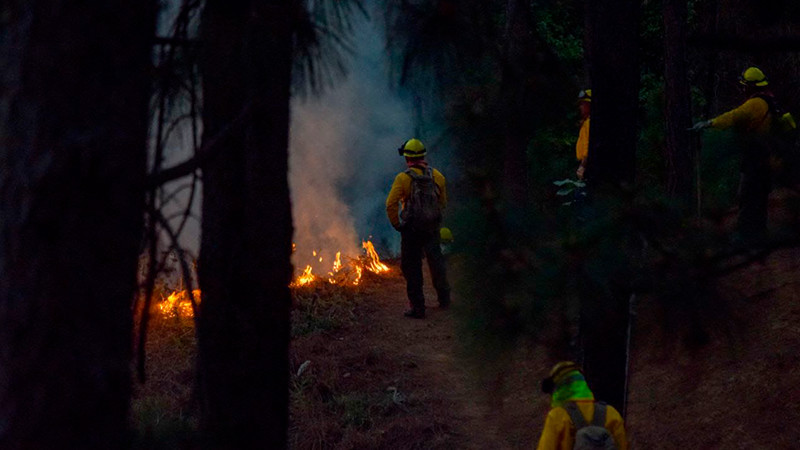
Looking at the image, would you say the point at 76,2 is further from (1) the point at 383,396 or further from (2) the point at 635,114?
(1) the point at 383,396

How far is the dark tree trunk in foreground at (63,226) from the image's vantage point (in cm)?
229

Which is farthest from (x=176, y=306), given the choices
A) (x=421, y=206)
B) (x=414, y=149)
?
(x=414, y=149)

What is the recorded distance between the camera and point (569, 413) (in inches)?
187

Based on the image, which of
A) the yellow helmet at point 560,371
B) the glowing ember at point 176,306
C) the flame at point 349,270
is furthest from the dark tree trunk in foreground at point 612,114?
the flame at point 349,270

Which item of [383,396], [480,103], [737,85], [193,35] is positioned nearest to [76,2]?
[193,35]

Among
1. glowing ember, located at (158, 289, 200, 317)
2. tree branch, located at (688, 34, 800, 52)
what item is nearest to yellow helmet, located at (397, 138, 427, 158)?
glowing ember, located at (158, 289, 200, 317)

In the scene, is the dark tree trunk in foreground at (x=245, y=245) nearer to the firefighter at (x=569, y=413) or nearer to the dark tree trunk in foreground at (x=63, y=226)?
the firefighter at (x=569, y=413)

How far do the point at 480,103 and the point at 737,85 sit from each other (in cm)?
1093

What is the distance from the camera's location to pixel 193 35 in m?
4.17

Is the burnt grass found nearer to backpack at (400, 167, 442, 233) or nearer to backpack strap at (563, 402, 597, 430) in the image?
backpack at (400, 167, 442, 233)

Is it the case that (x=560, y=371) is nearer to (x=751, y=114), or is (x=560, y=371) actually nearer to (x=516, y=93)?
(x=516, y=93)

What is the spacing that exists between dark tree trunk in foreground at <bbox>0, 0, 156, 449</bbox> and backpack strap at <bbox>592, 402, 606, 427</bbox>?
9.39ft

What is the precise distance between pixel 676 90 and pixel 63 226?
32.6 ft

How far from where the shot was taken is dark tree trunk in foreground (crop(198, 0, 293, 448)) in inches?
157
